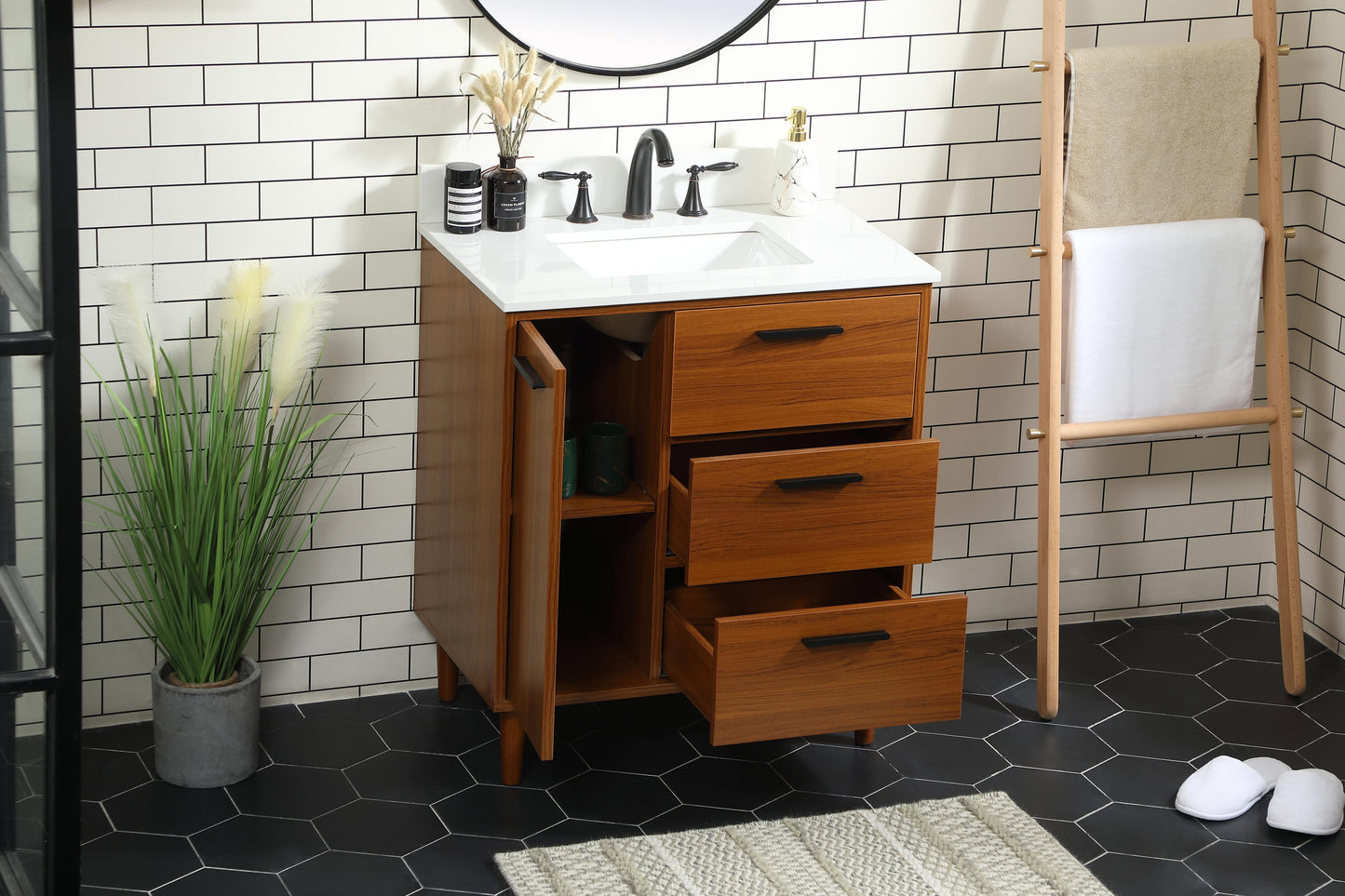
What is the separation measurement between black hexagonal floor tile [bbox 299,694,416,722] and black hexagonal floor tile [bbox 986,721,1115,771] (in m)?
1.17

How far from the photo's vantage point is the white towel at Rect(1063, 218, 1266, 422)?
3.13 metres

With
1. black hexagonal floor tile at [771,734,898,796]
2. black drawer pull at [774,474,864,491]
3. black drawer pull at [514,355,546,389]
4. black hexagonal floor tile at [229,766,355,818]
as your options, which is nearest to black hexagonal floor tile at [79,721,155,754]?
black hexagonal floor tile at [229,766,355,818]

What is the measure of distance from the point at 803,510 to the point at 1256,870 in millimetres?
993

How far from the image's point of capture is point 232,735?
2910mm

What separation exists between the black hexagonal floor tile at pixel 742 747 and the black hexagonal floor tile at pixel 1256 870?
0.75 m

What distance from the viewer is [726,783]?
3.00 meters

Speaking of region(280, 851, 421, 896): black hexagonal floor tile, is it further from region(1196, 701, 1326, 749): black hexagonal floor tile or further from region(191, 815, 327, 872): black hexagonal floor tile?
region(1196, 701, 1326, 749): black hexagonal floor tile

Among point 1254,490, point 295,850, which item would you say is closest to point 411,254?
Answer: point 295,850

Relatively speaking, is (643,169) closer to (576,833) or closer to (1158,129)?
(1158,129)

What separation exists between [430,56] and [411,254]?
359 mm

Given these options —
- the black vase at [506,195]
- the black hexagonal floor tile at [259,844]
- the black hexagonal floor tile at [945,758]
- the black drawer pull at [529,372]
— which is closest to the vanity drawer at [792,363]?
the black drawer pull at [529,372]

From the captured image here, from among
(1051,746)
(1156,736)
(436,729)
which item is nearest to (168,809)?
(436,729)

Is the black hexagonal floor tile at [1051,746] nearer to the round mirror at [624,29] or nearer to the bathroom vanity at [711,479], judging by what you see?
the bathroom vanity at [711,479]

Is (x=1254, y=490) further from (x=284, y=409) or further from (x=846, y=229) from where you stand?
(x=284, y=409)
